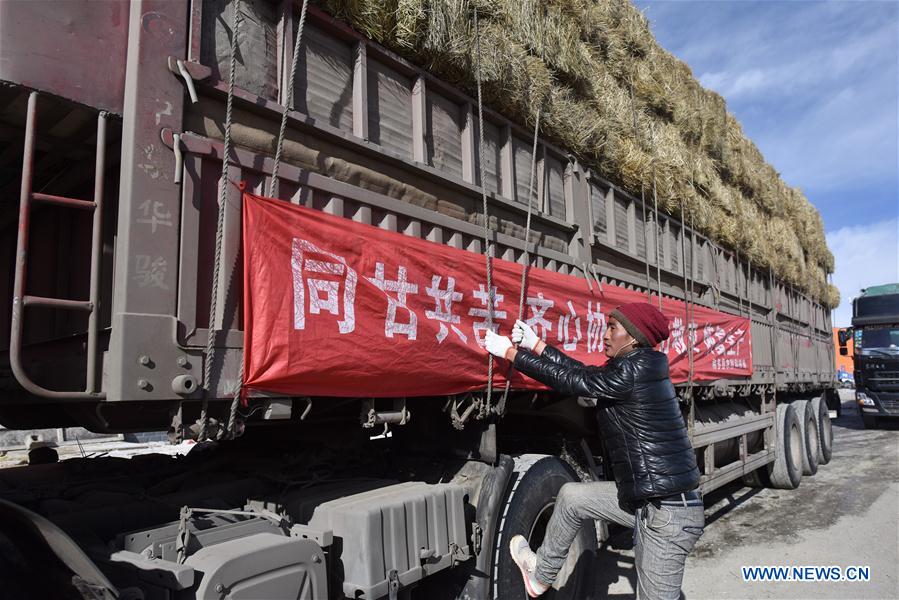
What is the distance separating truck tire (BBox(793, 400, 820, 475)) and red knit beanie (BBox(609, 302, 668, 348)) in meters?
8.01

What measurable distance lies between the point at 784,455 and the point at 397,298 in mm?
8099

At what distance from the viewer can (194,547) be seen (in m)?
2.31

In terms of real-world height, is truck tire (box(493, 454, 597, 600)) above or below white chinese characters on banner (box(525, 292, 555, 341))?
below

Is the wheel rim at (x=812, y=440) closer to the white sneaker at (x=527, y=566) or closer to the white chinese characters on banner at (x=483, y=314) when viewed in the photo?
the white sneaker at (x=527, y=566)

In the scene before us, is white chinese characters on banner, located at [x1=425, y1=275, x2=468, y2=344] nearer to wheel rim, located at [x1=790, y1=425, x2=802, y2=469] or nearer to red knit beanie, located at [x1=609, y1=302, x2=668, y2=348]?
red knit beanie, located at [x1=609, y1=302, x2=668, y2=348]

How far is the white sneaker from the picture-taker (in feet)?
11.1

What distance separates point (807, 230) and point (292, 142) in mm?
13410

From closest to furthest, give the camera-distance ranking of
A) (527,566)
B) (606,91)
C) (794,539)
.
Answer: (527,566) < (606,91) < (794,539)

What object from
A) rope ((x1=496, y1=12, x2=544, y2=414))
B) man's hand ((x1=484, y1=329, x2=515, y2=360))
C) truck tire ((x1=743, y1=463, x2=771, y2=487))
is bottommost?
truck tire ((x1=743, y1=463, x2=771, y2=487))

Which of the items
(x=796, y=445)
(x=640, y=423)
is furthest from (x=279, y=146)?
(x=796, y=445)

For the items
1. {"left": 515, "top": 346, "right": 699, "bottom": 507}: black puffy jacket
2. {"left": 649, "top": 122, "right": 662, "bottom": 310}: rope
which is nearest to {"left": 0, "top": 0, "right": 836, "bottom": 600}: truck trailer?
{"left": 515, "top": 346, "right": 699, "bottom": 507}: black puffy jacket

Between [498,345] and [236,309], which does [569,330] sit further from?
[236,309]

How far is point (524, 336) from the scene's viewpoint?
3.63 meters

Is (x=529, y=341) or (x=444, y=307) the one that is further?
(x=529, y=341)
